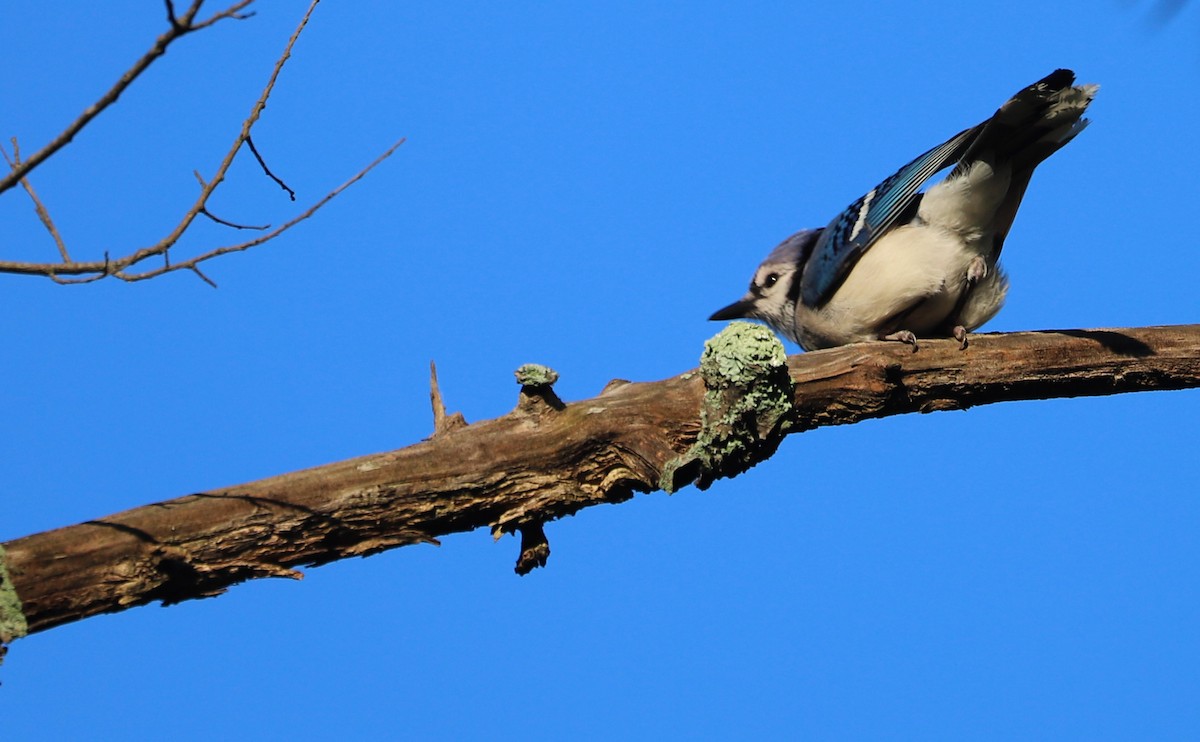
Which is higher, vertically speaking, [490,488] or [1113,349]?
[1113,349]

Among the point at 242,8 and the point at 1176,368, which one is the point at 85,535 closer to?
the point at 242,8

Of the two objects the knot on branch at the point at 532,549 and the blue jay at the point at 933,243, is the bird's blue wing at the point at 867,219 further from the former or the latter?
the knot on branch at the point at 532,549

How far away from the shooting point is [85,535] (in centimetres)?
373

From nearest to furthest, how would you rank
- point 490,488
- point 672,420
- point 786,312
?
point 490,488, point 672,420, point 786,312

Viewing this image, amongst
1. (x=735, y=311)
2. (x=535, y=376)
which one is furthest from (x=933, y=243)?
(x=535, y=376)

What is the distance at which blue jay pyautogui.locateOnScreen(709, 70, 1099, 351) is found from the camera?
5.43 m

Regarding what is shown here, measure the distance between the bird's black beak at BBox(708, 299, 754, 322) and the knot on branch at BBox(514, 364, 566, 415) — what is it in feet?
9.07

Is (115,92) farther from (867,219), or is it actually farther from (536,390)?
(867,219)

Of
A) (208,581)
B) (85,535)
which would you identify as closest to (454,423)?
(208,581)

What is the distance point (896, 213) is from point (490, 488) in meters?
2.74

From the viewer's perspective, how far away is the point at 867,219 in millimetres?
5871

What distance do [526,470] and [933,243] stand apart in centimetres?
259

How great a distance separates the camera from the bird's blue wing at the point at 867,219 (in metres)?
5.54

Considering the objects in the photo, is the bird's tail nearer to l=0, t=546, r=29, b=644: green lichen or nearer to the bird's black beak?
the bird's black beak
